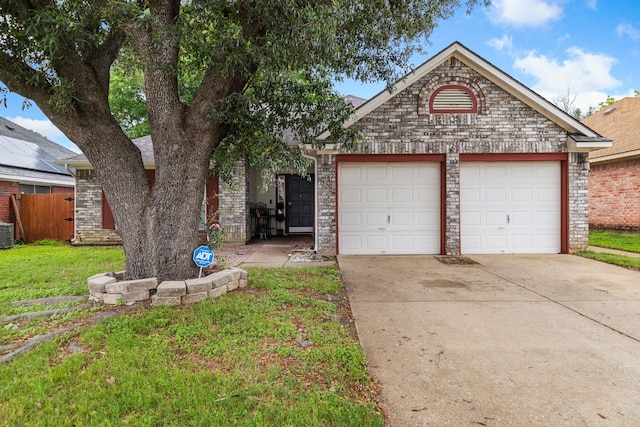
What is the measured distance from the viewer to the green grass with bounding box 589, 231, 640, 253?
8817 millimetres

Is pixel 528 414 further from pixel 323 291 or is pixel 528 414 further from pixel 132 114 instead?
pixel 132 114

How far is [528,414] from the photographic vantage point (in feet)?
6.95

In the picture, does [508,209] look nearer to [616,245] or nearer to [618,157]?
[616,245]

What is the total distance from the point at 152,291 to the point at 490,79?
8433mm

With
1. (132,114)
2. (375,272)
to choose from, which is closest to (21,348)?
(375,272)

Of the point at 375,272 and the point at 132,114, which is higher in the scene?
the point at 132,114

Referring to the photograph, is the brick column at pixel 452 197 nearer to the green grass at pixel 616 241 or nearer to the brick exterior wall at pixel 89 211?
the green grass at pixel 616 241

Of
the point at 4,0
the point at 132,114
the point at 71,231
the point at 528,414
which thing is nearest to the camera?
the point at 528,414

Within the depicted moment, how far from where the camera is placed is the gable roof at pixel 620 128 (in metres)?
11.3

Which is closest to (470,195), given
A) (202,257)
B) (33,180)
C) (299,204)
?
(299,204)

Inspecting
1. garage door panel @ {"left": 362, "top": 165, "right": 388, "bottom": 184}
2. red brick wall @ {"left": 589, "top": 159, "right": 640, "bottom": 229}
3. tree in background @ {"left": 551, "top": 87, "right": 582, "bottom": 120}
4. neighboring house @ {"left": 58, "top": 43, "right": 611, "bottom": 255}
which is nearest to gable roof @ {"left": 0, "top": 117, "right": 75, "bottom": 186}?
neighboring house @ {"left": 58, "top": 43, "right": 611, "bottom": 255}

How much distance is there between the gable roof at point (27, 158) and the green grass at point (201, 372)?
38.4 feet

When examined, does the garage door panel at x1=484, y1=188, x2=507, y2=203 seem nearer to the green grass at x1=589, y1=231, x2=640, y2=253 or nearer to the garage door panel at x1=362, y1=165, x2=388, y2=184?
the garage door panel at x1=362, y1=165, x2=388, y2=184

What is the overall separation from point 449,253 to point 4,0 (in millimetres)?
8626
